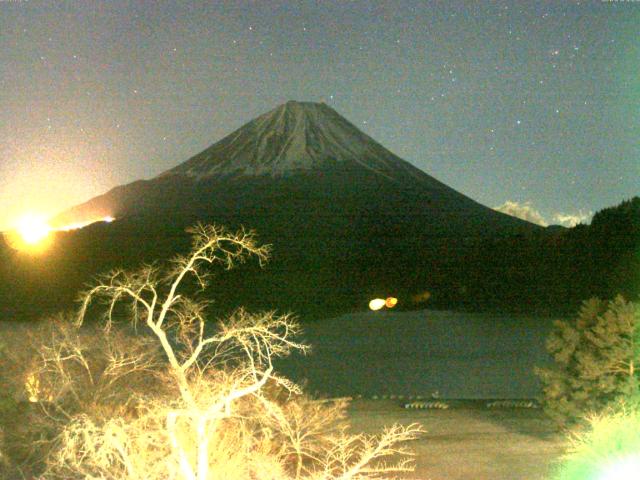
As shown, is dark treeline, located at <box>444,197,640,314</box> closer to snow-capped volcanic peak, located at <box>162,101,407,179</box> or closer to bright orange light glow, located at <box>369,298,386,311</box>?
bright orange light glow, located at <box>369,298,386,311</box>

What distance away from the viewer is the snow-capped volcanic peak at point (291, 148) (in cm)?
9625

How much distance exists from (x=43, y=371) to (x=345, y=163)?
83547 millimetres

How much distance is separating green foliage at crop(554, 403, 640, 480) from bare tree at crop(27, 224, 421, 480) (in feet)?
7.70

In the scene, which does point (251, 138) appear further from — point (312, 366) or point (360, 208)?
point (312, 366)

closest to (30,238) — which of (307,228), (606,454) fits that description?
(307,228)

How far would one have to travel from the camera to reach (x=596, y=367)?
50.9ft

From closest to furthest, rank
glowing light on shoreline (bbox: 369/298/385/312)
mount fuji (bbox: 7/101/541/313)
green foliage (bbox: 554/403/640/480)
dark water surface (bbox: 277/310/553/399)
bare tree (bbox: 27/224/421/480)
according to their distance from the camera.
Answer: bare tree (bbox: 27/224/421/480) → green foliage (bbox: 554/403/640/480) → dark water surface (bbox: 277/310/553/399) → glowing light on shoreline (bbox: 369/298/385/312) → mount fuji (bbox: 7/101/541/313)

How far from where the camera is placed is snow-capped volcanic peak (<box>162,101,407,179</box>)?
96250 millimetres

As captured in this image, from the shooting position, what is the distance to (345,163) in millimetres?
96375

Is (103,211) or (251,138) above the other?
(251,138)

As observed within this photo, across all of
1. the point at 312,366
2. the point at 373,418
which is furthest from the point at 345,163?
the point at 373,418

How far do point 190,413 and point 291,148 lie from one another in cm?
9210

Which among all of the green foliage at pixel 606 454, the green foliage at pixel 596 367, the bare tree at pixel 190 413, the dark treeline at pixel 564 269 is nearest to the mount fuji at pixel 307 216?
the dark treeline at pixel 564 269

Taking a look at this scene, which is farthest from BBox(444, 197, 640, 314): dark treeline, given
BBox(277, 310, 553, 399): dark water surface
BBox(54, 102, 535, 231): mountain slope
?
BBox(54, 102, 535, 231): mountain slope
